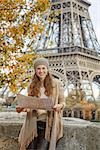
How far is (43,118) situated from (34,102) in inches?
9.3

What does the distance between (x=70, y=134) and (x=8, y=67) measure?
3.14 metres

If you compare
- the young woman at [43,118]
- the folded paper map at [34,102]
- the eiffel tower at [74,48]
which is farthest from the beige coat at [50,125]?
the eiffel tower at [74,48]

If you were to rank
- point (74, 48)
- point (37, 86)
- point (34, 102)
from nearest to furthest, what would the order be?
point (34, 102), point (37, 86), point (74, 48)

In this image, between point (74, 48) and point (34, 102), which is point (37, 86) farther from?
point (74, 48)

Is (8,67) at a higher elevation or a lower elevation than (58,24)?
lower

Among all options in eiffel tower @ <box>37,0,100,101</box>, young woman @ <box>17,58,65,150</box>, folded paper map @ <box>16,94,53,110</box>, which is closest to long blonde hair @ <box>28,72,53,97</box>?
young woman @ <box>17,58,65,150</box>

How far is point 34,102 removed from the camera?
4266 millimetres

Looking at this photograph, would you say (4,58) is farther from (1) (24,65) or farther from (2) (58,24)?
(2) (58,24)

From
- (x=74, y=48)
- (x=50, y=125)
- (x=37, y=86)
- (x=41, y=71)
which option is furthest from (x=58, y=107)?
(x=74, y=48)

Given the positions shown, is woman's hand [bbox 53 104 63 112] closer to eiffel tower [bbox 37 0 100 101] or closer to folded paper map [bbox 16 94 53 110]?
folded paper map [bbox 16 94 53 110]

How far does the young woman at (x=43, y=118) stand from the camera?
170 inches

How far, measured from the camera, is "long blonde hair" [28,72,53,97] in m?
4.42

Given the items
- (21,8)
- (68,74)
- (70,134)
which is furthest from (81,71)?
(70,134)

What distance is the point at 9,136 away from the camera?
608cm
